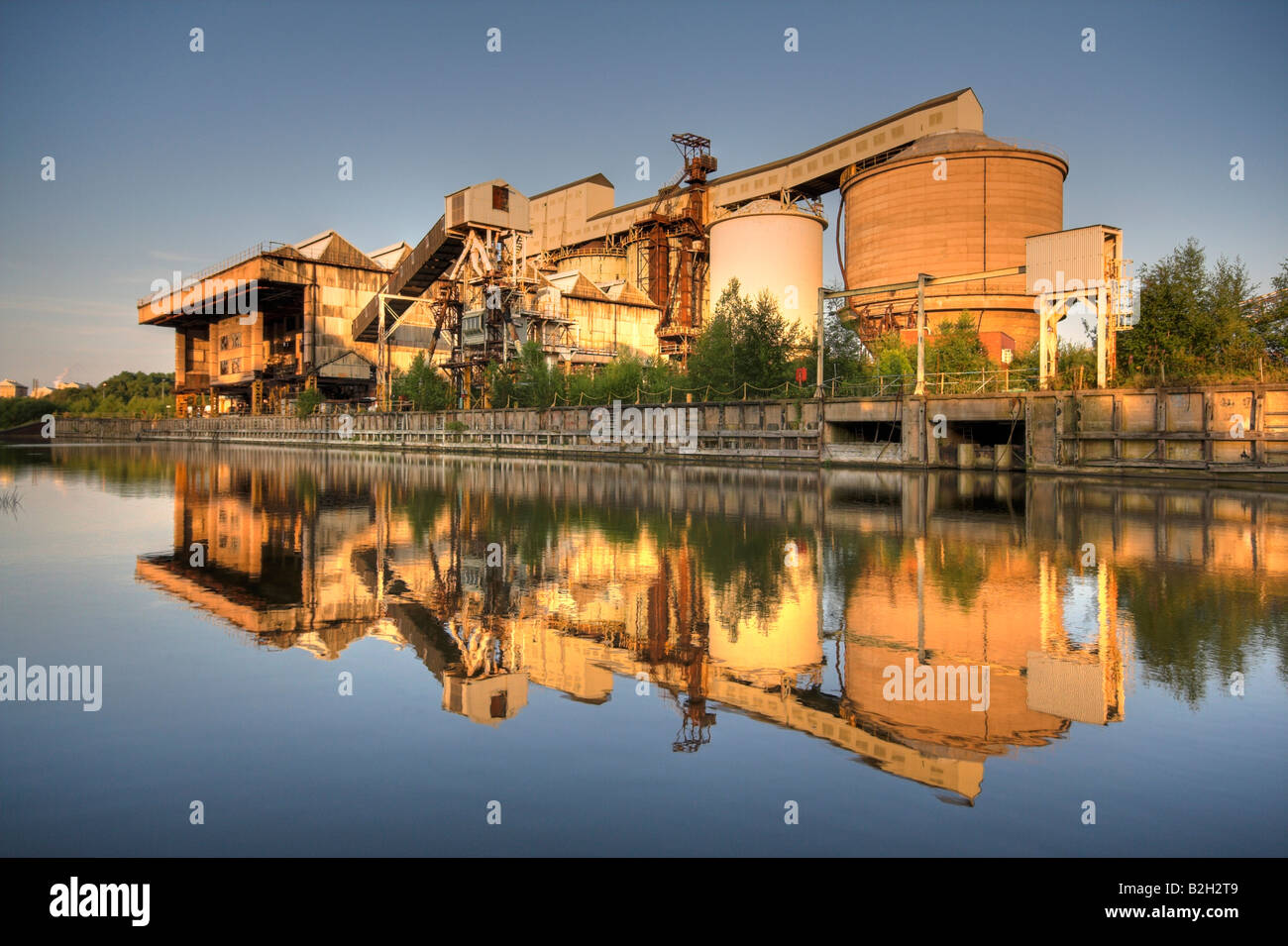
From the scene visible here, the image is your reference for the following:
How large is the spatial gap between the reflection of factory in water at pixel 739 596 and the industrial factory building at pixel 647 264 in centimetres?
2733

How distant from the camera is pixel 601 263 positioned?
3334 inches

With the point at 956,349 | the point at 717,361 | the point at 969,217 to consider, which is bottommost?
the point at 717,361

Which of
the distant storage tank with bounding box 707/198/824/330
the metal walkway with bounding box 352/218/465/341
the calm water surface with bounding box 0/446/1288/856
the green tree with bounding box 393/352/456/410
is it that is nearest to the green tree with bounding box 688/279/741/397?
the distant storage tank with bounding box 707/198/824/330

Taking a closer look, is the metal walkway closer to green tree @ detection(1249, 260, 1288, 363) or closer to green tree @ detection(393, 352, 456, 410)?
green tree @ detection(393, 352, 456, 410)

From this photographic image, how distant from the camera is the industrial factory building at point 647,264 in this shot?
53.2m

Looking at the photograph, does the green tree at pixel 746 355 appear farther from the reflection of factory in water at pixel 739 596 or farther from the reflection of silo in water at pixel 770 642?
the reflection of silo in water at pixel 770 642

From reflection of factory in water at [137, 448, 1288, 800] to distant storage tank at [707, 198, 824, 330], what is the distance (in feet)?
132

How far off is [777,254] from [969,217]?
12.5m

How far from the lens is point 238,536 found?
14.3 meters

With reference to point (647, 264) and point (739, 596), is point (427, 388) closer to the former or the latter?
point (647, 264)

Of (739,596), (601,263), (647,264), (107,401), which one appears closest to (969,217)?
(647,264)

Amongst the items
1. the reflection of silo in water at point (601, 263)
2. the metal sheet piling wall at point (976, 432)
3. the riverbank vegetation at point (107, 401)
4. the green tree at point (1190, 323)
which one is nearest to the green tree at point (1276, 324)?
the green tree at point (1190, 323)

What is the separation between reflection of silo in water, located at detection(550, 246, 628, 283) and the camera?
275 ft
